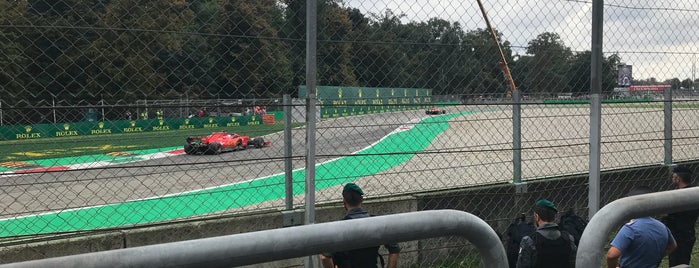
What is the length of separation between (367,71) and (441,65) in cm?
73

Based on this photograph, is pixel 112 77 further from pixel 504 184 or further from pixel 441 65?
pixel 504 184

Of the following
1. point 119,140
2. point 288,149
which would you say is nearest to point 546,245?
point 288,149

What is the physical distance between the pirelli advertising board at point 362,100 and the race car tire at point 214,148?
147 cm

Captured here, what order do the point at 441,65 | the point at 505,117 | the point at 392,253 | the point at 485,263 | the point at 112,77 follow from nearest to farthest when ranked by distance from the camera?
the point at 485,263
the point at 112,77
the point at 392,253
the point at 441,65
the point at 505,117

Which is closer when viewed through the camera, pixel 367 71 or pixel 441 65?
pixel 367 71

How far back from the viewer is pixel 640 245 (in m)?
3.71

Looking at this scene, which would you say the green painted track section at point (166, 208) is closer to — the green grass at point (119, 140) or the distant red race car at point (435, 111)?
the distant red race car at point (435, 111)

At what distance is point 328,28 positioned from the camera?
4.13 metres

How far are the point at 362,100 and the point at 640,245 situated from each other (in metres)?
2.11

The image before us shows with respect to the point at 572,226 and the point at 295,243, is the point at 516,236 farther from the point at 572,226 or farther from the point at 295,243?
the point at 295,243

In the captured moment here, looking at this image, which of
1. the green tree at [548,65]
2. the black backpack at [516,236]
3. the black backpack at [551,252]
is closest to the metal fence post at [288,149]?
the black backpack at [516,236]

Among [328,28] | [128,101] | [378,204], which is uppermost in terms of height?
[328,28]

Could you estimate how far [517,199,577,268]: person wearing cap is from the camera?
378 cm

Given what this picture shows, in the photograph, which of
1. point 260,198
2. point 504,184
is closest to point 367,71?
point 504,184
